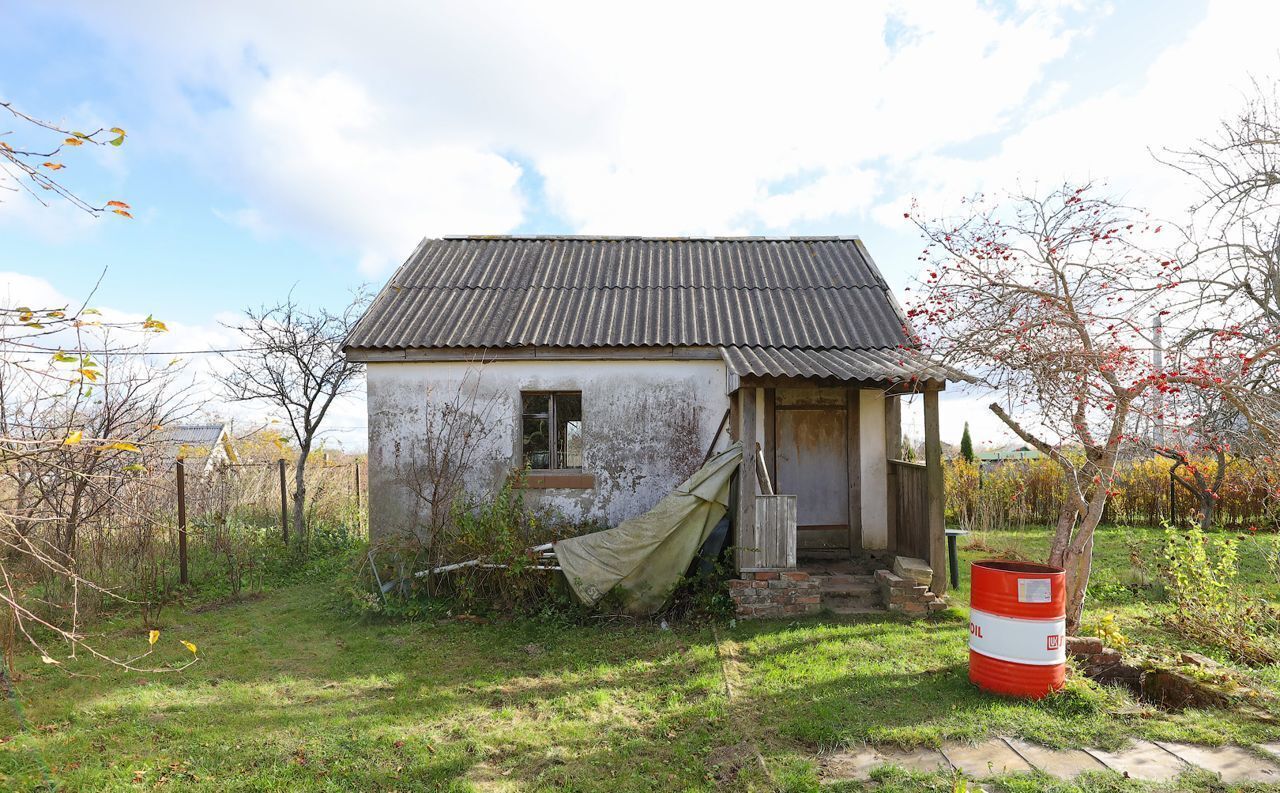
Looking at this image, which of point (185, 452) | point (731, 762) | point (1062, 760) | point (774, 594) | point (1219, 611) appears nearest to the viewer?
point (1062, 760)

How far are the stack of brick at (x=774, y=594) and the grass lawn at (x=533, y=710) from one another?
9.4 inches

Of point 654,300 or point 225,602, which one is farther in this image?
point 654,300

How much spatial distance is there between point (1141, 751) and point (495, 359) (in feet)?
25.3

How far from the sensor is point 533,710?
524 centimetres

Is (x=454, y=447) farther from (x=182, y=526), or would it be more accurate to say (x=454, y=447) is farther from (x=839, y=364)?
(x=839, y=364)

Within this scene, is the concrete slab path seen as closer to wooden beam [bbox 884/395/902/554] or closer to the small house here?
the small house

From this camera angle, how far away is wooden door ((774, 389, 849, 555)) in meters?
9.21

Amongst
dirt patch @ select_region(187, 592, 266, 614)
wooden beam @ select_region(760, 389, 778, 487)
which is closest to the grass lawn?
dirt patch @ select_region(187, 592, 266, 614)

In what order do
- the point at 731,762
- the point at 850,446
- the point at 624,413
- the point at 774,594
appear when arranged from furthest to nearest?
the point at 850,446 → the point at 624,413 → the point at 774,594 → the point at 731,762

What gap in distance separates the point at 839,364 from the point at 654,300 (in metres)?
3.40

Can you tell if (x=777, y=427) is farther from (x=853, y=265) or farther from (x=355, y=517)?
(x=355, y=517)

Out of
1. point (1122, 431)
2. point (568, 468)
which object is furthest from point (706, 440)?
point (1122, 431)

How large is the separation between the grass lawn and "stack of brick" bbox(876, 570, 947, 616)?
0.60 feet

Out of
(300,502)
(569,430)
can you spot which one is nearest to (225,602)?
(300,502)
